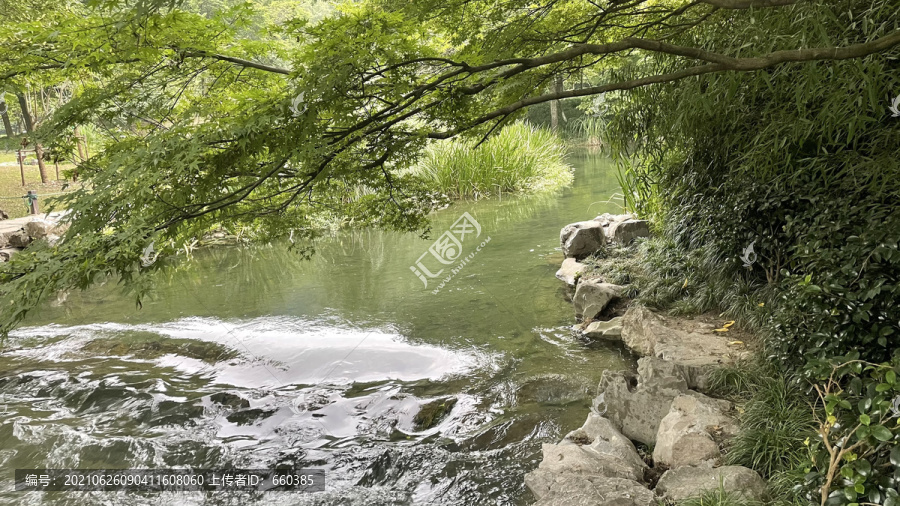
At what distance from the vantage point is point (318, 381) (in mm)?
4172

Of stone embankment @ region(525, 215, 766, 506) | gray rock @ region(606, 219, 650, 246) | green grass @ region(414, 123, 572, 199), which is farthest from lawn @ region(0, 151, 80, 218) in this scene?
stone embankment @ region(525, 215, 766, 506)

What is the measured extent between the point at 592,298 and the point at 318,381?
2352 millimetres

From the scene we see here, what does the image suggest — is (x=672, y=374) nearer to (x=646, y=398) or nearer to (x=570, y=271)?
(x=646, y=398)

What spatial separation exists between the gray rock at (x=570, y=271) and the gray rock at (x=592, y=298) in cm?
83

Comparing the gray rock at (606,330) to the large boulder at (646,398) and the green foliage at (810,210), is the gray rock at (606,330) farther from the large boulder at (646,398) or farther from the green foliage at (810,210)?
the large boulder at (646,398)

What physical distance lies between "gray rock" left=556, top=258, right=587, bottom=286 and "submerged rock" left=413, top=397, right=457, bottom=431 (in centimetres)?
258

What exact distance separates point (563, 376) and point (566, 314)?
130 centimetres

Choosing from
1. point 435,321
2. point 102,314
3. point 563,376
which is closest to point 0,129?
point 102,314

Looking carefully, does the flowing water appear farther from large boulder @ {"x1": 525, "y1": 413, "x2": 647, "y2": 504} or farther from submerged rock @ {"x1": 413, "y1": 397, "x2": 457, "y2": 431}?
large boulder @ {"x1": 525, "y1": 413, "x2": 647, "y2": 504}

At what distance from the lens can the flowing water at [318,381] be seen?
119 inches

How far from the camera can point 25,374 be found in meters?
4.52

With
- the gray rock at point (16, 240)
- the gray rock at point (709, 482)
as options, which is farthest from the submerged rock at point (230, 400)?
the gray rock at point (16, 240)

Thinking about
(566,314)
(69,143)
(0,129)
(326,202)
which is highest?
(0,129)

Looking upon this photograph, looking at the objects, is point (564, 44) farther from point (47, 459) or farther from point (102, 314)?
point (102, 314)
